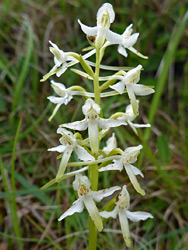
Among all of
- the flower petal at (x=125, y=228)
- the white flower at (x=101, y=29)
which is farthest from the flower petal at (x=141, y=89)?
the flower petal at (x=125, y=228)

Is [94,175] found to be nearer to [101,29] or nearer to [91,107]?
[91,107]

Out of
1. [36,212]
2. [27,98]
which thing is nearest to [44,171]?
[36,212]

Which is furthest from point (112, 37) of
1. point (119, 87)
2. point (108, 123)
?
point (108, 123)

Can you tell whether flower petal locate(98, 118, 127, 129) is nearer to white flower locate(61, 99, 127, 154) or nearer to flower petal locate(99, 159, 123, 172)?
white flower locate(61, 99, 127, 154)

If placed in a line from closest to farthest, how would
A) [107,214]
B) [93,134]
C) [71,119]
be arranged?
[93,134], [107,214], [71,119]

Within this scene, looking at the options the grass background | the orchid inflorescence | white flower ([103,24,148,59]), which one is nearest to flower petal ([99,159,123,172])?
the orchid inflorescence

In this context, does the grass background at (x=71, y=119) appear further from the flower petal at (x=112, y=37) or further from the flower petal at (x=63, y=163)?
the flower petal at (x=112, y=37)

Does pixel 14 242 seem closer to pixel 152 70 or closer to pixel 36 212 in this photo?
pixel 36 212
